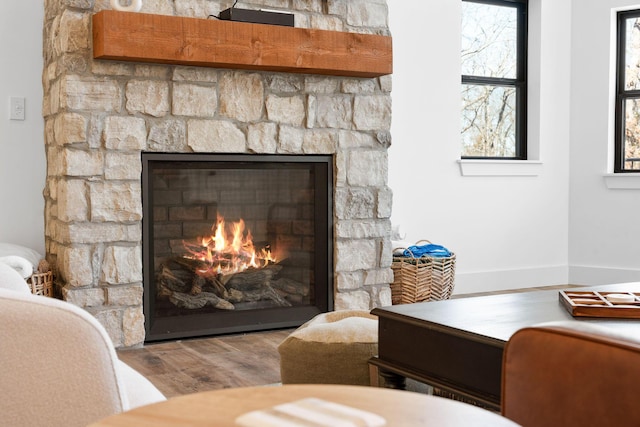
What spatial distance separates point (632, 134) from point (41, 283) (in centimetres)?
412

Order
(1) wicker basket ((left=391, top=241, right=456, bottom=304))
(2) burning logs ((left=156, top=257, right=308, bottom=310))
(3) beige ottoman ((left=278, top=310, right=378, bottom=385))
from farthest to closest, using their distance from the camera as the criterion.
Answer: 1. (1) wicker basket ((left=391, top=241, right=456, bottom=304))
2. (2) burning logs ((left=156, top=257, right=308, bottom=310))
3. (3) beige ottoman ((left=278, top=310, right=378, bottom=385))

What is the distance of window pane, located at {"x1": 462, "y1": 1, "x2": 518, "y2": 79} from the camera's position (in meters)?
5.58

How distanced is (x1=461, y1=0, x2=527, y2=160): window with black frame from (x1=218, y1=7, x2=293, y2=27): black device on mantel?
6.21ft

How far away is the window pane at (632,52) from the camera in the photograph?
5.73m

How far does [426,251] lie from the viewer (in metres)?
4.66

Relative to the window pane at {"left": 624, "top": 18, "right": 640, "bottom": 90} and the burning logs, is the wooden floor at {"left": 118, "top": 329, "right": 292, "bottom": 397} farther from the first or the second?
the window pane at {"left": 624, "top": 18, "right": 640, "bottom": 90}

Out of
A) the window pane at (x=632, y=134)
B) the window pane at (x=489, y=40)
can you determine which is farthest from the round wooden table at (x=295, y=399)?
the window pane at (x=632, y=134)

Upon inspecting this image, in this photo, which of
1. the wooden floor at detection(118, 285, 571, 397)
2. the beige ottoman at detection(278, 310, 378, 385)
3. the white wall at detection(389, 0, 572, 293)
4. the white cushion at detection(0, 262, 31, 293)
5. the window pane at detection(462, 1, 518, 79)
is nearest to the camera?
the white cushion at detection(0, 262, 31, 293)

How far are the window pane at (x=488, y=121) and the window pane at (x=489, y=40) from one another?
0.42 ft

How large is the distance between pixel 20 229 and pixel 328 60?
1.75m

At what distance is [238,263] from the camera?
4219 millimetres

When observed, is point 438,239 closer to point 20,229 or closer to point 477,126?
point 477,126

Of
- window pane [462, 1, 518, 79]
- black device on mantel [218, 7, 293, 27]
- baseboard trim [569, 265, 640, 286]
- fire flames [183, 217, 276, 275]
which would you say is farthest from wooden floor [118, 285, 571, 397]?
baseboard trim [569, 265, 640, 286]

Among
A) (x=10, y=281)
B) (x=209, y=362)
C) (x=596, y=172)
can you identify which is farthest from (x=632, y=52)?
(x=10, y=281)
